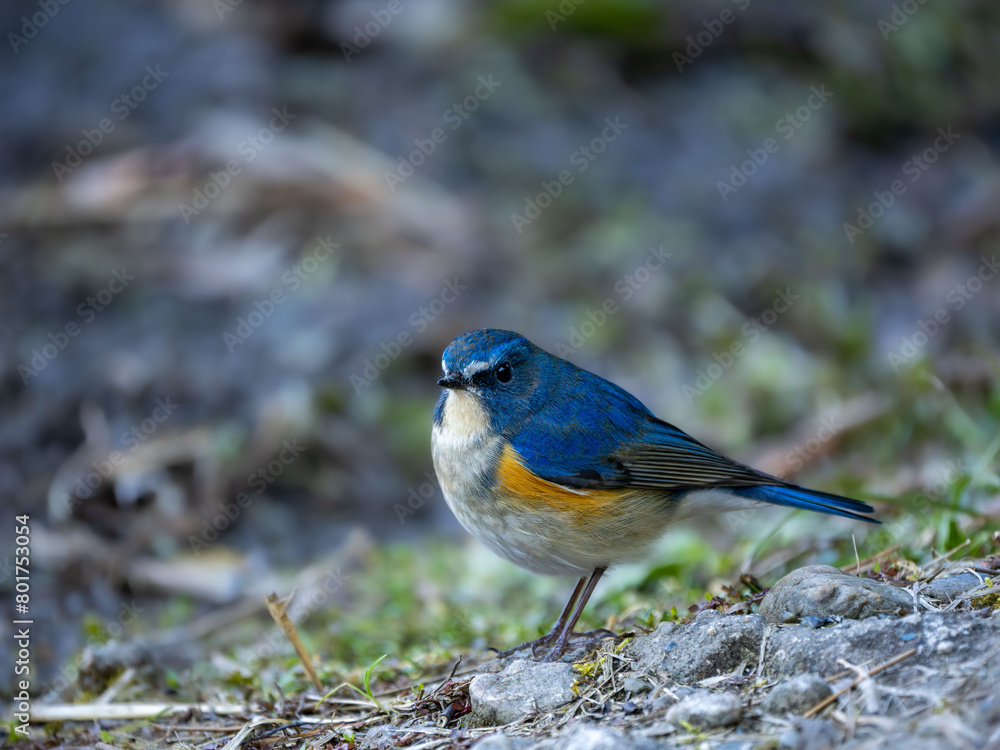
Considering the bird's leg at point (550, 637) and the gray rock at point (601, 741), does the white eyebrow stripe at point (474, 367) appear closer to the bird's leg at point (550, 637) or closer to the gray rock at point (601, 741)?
the bird's leg at point (550, 637)

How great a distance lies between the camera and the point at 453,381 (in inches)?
169

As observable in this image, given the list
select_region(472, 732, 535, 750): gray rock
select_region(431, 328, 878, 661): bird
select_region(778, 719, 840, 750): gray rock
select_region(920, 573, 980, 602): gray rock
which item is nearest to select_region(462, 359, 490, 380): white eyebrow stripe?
select_region(431, 328, 878, 661): bird

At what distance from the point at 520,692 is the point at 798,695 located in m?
0.95

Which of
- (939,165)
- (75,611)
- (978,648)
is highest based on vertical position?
(939,165)

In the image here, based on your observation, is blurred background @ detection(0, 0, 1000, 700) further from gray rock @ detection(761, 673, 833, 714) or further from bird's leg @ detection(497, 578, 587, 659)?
gray rock @ detection(761, 673, 833, 714)

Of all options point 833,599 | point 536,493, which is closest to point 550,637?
point 536,493

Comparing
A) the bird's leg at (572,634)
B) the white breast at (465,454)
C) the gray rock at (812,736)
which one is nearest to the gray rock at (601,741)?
the gray rock at (812,736)

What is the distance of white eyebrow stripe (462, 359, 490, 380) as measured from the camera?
170 inches

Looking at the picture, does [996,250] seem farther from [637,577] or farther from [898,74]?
[637,577]

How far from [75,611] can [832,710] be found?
4403 millimetres

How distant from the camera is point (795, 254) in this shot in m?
8.62

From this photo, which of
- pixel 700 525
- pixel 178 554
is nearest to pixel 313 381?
pixel 178 554

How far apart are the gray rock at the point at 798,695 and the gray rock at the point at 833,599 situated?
466 mm

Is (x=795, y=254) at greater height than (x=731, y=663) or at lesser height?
greater
